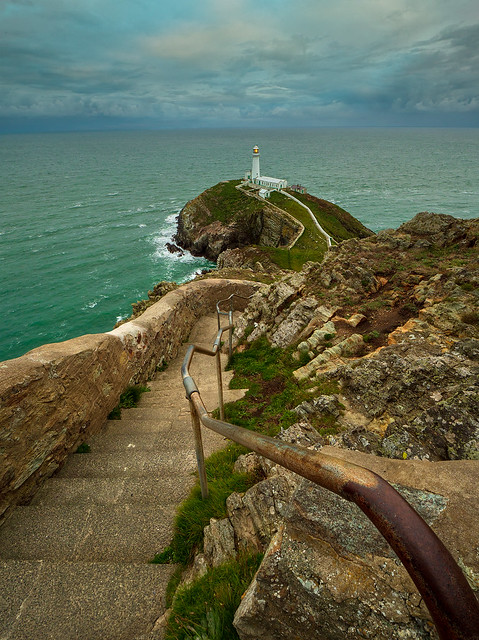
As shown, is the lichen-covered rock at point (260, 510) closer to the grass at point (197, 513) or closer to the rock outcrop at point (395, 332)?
the grass at point (197, 513)

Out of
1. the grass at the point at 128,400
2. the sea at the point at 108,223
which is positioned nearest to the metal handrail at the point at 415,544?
the grass at the point at 128,400

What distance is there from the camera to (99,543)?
420cm

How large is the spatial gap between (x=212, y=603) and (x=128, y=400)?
6177mm

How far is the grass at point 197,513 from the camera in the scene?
3990 mm

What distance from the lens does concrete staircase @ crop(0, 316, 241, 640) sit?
3340mm

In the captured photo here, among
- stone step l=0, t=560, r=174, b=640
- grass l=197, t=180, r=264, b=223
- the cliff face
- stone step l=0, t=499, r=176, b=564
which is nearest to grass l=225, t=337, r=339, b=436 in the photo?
stone step l=0, t=499, r=176, b=564

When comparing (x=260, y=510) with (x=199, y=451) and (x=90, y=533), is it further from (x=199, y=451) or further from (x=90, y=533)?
(x=90, y=533)

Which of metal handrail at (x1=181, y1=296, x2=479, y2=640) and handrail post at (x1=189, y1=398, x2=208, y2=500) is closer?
metal handrail at (x1=181, y1=296, x2=479, y2=640)

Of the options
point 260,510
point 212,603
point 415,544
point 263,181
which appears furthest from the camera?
point 263,181

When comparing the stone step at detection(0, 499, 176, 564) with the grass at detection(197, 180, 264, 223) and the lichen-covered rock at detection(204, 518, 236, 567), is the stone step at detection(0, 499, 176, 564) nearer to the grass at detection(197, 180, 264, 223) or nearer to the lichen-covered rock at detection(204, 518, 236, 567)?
the lichen-covered rock at detection(204, 518, 236, 567)

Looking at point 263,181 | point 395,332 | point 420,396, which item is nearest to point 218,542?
point 420,396

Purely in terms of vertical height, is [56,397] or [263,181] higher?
[263,181]

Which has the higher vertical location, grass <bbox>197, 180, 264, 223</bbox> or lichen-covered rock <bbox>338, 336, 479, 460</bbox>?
lichen-covered rock <bbox>338, 336, 479, 460</bbox>

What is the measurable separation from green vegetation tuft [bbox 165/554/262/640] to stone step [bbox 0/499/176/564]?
110 cm
